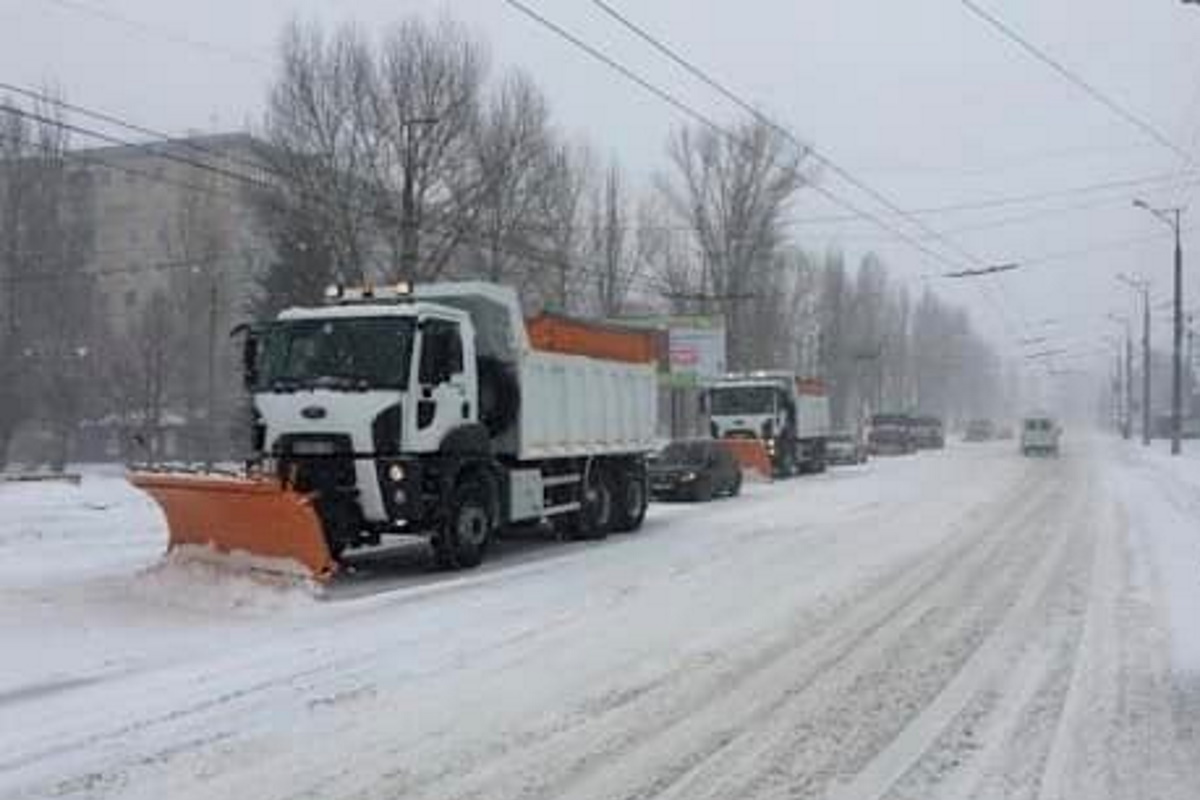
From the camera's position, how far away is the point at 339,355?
1648 cm

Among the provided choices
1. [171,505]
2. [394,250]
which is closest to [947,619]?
[171,505]

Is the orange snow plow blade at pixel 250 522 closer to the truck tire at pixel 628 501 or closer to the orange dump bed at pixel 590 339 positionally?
the orange dump bed at pixel 590 339

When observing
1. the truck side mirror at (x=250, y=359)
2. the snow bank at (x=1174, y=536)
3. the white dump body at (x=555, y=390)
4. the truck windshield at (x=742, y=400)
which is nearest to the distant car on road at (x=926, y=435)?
the snow bank at (x=1174, y=536)

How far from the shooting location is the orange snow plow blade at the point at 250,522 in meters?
14.7

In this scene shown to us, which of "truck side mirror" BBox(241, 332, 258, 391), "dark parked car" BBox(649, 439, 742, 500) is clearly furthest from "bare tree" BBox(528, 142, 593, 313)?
"truck side mirror" BBox(241, 332, 258, 391)

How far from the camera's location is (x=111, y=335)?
7381cm

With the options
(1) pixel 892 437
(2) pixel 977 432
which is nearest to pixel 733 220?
(1) pixel 892 437

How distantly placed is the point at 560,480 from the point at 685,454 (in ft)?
39.5

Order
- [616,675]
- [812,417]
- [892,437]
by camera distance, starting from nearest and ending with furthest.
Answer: [616,675]
[812,417]
[892,437]

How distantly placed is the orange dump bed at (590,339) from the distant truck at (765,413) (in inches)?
794

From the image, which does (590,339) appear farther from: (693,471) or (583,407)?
(693,471)

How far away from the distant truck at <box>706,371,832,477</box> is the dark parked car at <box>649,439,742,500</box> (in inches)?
428

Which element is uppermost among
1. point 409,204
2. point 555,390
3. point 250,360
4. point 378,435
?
point 409,204

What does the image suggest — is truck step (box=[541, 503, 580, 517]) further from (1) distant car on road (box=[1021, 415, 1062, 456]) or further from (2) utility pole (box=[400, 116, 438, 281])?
(1) distant car on road (box=[1021, 415, 1062, 456])
